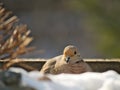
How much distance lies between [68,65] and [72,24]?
4.20 m

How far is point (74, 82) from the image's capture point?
1.85 meters

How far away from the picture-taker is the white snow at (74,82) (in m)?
1.71

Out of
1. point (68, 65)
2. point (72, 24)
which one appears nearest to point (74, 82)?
point (68, 65)

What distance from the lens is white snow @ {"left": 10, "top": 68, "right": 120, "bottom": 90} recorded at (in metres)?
1.71

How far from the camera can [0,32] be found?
188 centimetres

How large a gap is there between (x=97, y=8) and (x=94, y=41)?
35cm

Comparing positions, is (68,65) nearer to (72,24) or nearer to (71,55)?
(71,55)

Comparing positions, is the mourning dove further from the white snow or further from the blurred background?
the blurred background

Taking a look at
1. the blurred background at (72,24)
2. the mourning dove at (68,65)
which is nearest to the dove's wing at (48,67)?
the mourning dove at (68,65)

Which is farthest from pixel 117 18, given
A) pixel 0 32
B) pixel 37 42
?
pixel 0 32

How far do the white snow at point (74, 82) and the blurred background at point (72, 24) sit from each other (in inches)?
155

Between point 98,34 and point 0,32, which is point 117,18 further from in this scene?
point 0,32

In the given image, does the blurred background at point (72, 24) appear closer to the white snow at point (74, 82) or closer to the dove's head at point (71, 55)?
the dove's head at point (71, 55)

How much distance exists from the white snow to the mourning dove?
0.30 meters
